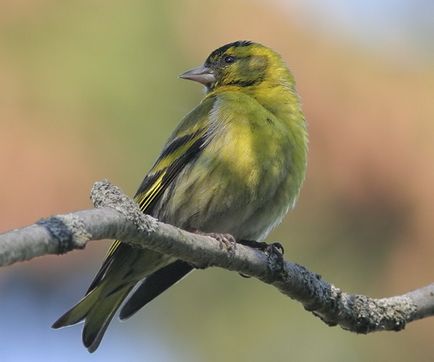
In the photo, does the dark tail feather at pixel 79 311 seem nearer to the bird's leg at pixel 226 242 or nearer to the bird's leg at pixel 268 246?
the bird's leg at pixel 268 246

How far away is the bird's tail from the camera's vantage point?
470 centimetres

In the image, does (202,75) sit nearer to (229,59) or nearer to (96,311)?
Answer: (229,59)

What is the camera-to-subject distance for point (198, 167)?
4828 mm

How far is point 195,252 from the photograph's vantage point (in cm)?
356

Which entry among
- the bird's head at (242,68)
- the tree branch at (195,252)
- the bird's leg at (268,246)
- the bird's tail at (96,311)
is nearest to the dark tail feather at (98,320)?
the bird's tail at (96,311)

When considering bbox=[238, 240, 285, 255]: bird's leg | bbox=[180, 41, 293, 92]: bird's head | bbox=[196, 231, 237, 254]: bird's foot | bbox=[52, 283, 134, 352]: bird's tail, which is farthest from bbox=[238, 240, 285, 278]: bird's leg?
bbox=[180, 41, 293, 92]: bird's head

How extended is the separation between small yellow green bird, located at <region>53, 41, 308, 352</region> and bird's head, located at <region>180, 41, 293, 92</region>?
1.52ft

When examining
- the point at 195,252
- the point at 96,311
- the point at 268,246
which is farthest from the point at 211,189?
the point at 195,252

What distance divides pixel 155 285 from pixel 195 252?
1421 millimetres

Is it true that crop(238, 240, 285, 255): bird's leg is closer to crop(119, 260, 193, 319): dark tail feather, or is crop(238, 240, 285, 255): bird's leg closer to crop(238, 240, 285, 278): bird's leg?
crop(238, 240, 285, 278): bird's leg

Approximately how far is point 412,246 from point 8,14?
321 cm

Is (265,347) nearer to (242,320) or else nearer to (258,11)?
(242,320)

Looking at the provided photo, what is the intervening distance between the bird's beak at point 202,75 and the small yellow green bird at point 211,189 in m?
0.62

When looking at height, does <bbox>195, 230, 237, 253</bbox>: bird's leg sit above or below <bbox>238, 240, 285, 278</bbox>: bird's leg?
below
